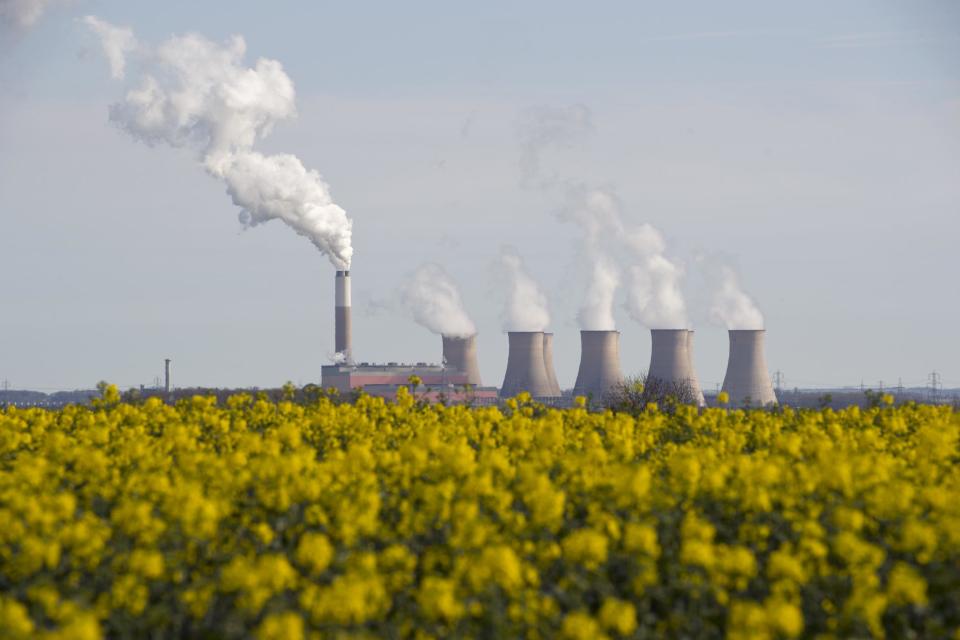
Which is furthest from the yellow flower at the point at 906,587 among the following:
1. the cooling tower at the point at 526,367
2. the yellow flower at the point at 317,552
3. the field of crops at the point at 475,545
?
the cooling tower at the point at 526,367

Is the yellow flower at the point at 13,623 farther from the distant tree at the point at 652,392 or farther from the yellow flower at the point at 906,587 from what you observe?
the distant tree at the point at 652,392

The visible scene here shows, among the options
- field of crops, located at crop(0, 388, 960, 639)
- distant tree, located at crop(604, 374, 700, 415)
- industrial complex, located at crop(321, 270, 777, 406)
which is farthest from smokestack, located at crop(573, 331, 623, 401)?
field of crops, located at crop(0, 388, 960, 639)

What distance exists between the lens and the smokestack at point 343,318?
7225 cm

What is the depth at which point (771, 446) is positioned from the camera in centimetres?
1141

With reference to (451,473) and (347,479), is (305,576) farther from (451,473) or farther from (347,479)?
(451,473)

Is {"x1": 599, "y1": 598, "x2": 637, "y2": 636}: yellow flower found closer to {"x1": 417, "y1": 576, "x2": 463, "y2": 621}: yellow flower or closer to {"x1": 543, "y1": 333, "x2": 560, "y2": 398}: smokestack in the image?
{"x1": 417, "y1": 576, "x2": 463, "y2": 621}: yellow flower

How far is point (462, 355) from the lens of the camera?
85.1 metres

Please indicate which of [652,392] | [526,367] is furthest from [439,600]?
[526,367]

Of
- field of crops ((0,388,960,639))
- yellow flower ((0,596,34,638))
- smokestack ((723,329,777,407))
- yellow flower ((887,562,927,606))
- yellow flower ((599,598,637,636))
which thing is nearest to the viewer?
yellow flower ((0,596,34,638))

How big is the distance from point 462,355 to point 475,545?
255 feet

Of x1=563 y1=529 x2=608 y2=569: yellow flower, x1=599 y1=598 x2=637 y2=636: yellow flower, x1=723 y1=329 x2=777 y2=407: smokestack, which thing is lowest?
x1=599 y1=598 x2=637 y2=636: yellow flower

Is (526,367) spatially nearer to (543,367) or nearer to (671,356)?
(543,367)

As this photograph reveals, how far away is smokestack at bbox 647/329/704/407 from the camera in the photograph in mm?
54562

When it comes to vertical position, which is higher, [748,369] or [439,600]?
[748,369]
